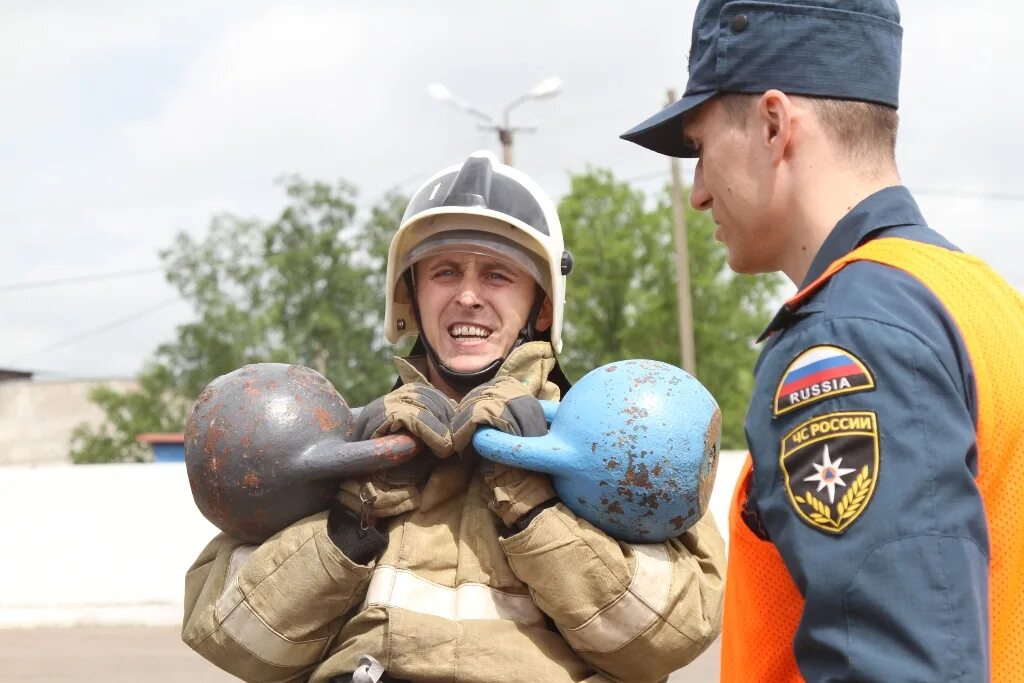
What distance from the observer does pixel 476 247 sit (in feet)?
11.0

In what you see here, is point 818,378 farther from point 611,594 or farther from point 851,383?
point 611,594

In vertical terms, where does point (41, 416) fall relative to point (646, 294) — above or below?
below

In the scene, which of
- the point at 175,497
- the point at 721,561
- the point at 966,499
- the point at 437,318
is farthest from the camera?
the point at 175,497

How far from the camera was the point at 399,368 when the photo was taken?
3504 millimetres

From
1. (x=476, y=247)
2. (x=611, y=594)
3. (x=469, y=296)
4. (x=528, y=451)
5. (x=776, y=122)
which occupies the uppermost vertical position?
(x=776, y=122)

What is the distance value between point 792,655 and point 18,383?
53190 millimetres

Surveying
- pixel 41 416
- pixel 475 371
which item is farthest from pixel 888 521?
pixel 41 416

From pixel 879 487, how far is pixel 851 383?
14cm

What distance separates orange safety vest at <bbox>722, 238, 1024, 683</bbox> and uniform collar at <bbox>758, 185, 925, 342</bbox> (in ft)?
0.12

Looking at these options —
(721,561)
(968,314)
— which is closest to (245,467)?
(721,561)

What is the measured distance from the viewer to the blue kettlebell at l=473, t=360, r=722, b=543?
2754mm

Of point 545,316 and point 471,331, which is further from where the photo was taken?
point 545,316

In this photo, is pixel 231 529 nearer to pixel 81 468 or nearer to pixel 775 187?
pixel 775 187

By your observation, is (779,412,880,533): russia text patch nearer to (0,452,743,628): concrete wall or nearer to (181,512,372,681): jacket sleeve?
(181,512,372,681): jacket sleeve
